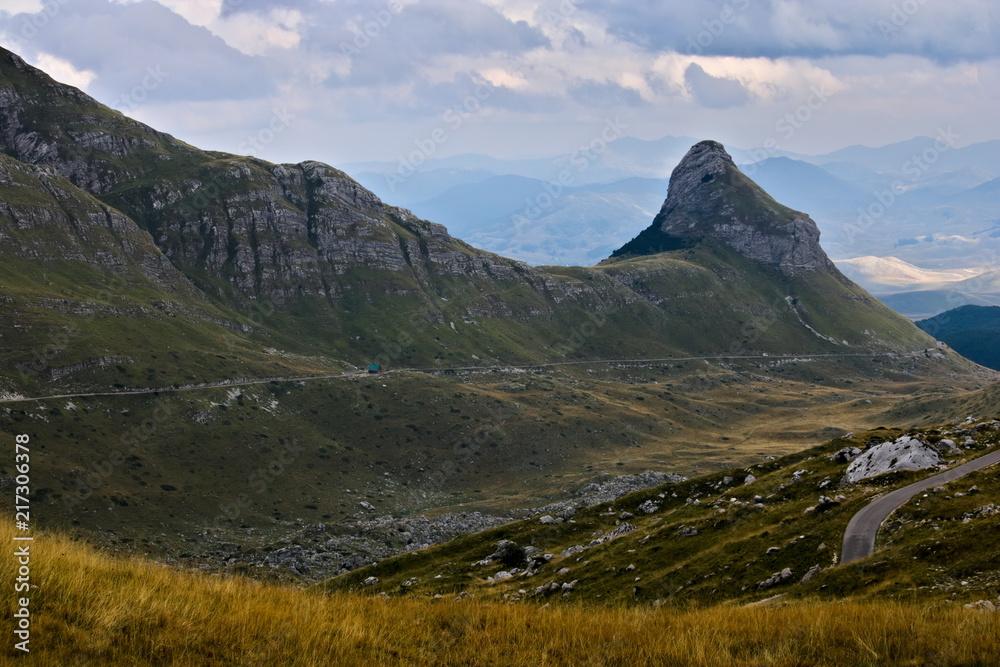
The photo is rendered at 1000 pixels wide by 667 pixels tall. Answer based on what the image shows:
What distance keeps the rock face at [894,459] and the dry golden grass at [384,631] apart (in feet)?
126

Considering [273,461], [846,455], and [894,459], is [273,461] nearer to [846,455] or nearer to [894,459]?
[846,455]

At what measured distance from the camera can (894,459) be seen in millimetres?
52094

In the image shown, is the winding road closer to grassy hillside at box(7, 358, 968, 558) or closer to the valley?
the valley

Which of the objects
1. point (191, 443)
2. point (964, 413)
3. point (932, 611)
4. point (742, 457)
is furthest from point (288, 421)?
point (964, 413)

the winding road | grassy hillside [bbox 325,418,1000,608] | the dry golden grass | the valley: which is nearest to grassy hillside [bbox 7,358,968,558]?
the valley

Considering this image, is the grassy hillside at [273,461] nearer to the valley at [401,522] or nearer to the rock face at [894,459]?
the valley at [401,522]

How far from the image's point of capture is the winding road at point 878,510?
38156 mm

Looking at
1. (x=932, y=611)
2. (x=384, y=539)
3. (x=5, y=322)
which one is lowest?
(x=384, y=539)

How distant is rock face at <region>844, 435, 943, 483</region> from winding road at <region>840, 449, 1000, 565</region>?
8.61 feet

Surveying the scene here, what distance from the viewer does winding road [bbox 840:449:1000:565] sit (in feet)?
125

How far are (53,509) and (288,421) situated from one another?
6674 centimetres

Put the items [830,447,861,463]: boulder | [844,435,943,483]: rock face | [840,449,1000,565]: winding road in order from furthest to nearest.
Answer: [830,447,861,463]: boulder → [844,435,943,483]: rock face → [840,449,1000,565]: winding road

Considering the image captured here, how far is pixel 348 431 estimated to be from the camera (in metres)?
186

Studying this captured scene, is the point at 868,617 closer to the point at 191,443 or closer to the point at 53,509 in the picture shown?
the point at 53,509
